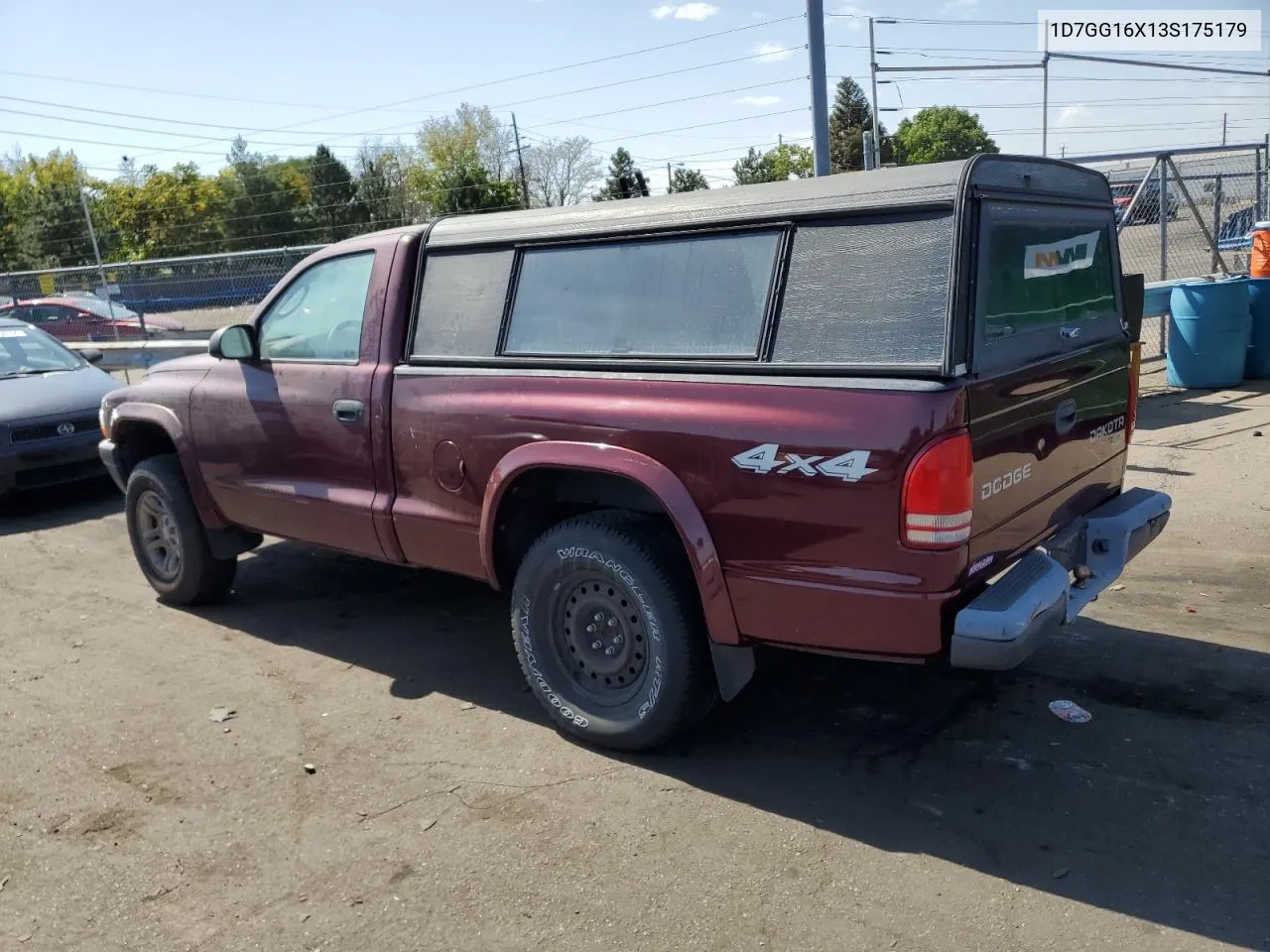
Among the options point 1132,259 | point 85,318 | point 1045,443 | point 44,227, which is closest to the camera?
point 1045,443

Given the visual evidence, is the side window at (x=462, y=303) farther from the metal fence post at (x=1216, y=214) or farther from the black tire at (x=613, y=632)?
the metal fence post at (x=1216, y=214)

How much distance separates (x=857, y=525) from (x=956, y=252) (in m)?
0.86

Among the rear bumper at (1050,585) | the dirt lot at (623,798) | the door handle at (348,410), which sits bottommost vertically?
the dirt lot at (623,798)

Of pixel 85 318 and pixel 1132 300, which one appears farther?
pixel 85 318

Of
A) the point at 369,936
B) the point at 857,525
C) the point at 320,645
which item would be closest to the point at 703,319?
the point at 857,525

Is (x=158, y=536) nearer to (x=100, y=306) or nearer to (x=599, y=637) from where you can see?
(x=599, y=637)

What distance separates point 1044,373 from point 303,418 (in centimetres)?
316

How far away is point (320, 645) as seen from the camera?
5328mm

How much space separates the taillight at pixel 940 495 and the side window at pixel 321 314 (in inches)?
104

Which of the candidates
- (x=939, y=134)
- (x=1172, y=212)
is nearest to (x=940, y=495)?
(x=1172, y=212)

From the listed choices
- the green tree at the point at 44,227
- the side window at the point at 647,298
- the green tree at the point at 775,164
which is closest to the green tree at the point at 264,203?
the green tree at the point at 44,227

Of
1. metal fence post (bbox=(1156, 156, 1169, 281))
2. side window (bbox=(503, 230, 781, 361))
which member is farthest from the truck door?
metal fence post (bbox=(1156, 156, 1169, 281))

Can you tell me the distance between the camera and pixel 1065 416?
151 inches

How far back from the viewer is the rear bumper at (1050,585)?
124 inches
